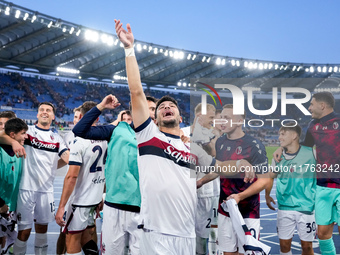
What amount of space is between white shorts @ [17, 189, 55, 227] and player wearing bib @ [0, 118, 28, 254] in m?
0.10

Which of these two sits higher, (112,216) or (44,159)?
(44,159)

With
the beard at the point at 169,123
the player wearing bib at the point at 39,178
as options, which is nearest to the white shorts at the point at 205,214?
the beard at the point at 169,123

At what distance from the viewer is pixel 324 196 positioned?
4.34 meters

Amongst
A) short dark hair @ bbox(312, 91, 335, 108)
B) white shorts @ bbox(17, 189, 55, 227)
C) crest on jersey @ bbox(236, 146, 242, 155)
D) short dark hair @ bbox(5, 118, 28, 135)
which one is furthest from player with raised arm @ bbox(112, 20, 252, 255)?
white shorts @ bbox(17, 189, 55, 227)

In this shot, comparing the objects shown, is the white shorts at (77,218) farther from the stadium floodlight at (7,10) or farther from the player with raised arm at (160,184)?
the stadium floodlight at (7,10)

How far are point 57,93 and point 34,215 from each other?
1100 inches

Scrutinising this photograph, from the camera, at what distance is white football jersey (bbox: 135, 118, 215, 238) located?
2789 mm

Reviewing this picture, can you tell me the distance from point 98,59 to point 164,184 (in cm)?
2731

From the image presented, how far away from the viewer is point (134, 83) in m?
2.65

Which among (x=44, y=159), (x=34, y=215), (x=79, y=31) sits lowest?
(x=34, y=215)

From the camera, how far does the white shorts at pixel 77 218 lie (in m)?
4.02

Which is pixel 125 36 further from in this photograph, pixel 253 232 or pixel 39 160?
pixel 39 160

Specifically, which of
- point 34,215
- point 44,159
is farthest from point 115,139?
point 34,215

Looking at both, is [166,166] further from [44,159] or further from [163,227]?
[44,159]
